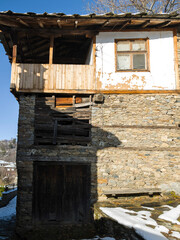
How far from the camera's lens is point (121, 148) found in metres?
7.75

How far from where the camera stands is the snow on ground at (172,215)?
4.89 m

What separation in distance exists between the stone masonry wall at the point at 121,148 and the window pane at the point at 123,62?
1.18 meters

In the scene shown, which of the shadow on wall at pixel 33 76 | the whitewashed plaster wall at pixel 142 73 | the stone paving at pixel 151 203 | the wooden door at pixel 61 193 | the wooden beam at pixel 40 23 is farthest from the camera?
the whitewashed plaster wall at pixel 142 73

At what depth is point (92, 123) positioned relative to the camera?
26.3 ft

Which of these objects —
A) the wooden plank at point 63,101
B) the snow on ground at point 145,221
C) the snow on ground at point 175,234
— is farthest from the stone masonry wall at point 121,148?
the snow on ground at point 175,234

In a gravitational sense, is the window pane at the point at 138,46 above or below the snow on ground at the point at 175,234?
above

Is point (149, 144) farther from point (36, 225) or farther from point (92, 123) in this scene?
point (36, 225)

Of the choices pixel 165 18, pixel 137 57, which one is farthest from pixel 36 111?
pixel 165 18

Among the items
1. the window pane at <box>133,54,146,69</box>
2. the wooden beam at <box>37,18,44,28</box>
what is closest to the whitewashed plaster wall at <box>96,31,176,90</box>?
the window pane at <box>133,54,146,69</box>

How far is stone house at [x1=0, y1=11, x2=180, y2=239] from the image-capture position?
24.8 feet

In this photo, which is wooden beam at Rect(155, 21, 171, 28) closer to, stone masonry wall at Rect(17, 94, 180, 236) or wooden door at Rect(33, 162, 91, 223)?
stone masonry wall at Rect(17, 94, 180, 236)

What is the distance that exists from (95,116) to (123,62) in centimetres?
252

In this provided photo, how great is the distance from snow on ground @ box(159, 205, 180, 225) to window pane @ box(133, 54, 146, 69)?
5.33m

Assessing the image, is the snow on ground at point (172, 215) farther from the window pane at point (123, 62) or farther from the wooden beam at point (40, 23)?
the wooden beam at point (40, 23)
